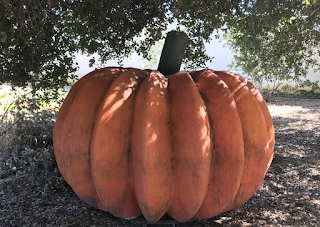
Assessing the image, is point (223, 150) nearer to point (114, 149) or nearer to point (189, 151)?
point (189, 151)

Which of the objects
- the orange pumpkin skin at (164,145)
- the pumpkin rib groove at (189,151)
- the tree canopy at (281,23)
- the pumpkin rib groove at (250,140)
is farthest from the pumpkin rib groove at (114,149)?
the tree canopy at (281,23)

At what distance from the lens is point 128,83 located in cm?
213

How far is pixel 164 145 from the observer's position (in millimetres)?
1934

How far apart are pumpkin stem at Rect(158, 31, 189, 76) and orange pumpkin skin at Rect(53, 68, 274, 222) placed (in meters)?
0.33

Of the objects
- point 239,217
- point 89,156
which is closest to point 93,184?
point 89,156

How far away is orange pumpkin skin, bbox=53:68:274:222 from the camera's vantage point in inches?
75.3

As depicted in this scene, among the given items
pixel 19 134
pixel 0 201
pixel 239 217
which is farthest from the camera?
pixel 19 134

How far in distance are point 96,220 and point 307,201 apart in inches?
68.9

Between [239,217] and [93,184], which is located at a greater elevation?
[93,184]

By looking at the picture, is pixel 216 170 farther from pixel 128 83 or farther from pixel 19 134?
pixel 19 134

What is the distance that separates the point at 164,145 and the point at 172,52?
2.94 feet

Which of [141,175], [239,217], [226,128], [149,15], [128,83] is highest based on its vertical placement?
[149,15]

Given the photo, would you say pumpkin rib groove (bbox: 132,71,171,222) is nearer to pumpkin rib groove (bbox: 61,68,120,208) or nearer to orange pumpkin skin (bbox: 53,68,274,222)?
orange pumpkin skin (bbox: 53,68,274,222)

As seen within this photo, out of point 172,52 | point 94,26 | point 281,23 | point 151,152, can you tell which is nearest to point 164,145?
point 151,152
